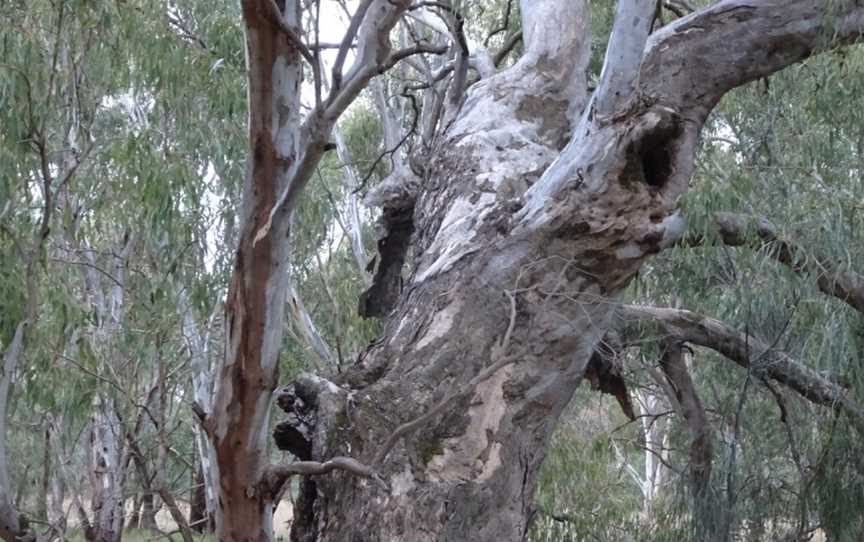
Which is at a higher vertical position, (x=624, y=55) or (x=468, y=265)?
(x=624, y=55)

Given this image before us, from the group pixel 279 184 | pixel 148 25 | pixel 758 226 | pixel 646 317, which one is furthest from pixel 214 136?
pixel 279 184

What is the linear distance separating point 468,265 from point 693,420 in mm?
1906

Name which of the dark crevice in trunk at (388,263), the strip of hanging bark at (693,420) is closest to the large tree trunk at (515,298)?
the dark crevice in trunk at (388,263)

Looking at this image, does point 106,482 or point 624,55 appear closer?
point 624,55

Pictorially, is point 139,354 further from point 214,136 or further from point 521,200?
point 521,200

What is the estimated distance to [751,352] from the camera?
4723 millimetres

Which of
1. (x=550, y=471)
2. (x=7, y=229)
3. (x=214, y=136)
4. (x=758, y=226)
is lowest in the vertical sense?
(x=550, y=471)

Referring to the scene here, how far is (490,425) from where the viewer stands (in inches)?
125

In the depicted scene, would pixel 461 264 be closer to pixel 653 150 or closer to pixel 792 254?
pixel 653 150

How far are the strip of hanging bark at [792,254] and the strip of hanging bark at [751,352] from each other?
0.43 metres

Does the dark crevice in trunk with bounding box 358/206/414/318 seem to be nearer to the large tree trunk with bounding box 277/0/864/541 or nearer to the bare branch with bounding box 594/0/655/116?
the large tree trunk with bounding box 277/0/864/541

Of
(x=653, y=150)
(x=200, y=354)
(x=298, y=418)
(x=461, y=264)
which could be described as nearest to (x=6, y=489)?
(x=298, y=418)

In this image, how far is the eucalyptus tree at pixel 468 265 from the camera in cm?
262

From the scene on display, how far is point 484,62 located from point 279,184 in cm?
271
